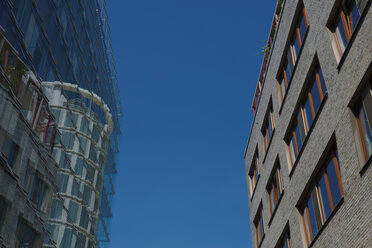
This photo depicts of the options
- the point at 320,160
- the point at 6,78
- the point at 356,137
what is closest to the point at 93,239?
the point at 6,78

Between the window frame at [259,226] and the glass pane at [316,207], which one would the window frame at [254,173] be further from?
the glass pane at [316,207]

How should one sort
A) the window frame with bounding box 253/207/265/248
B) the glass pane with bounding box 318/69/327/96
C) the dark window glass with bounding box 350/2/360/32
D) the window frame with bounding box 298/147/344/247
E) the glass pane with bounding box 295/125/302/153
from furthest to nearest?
the window frame with bounding box 253/207/265/248, the glass pane with bounding box 295/125/302/153, the glass pane with bounding box 318/69/327/96, the window frame with bounding box 298/147/344/247, the dark window glass with bounding box 350/2/360/32

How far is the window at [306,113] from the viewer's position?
1653 centimetres

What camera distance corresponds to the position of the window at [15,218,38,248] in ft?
69.0

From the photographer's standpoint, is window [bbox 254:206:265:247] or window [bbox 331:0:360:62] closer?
window [bbox 331:0:360:62]

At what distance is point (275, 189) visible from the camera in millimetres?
22125

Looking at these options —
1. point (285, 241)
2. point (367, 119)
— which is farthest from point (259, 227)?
point (367, 119)

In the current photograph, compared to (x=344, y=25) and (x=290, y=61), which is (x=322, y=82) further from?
(x=290, y=61)

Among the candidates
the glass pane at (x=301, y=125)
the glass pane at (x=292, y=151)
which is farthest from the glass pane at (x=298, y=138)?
the glass pane at (x=292, y=151)

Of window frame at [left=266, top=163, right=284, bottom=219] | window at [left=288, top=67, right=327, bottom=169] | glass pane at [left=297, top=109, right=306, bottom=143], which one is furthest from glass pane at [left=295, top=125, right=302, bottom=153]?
window frame at [left=266, top=163, right=284, bottom=219]

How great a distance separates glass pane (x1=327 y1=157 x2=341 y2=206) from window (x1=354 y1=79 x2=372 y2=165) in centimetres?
200

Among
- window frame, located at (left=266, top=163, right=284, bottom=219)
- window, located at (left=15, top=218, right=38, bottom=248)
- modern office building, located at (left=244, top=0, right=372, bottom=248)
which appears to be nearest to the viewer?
modern office building, located at (left=244, top=0, right=372, bottom=248)

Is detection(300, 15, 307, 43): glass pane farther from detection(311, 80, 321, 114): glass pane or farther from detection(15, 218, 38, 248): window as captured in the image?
detection(15, 218, 38, 248): window

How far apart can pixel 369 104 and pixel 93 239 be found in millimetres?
32999
